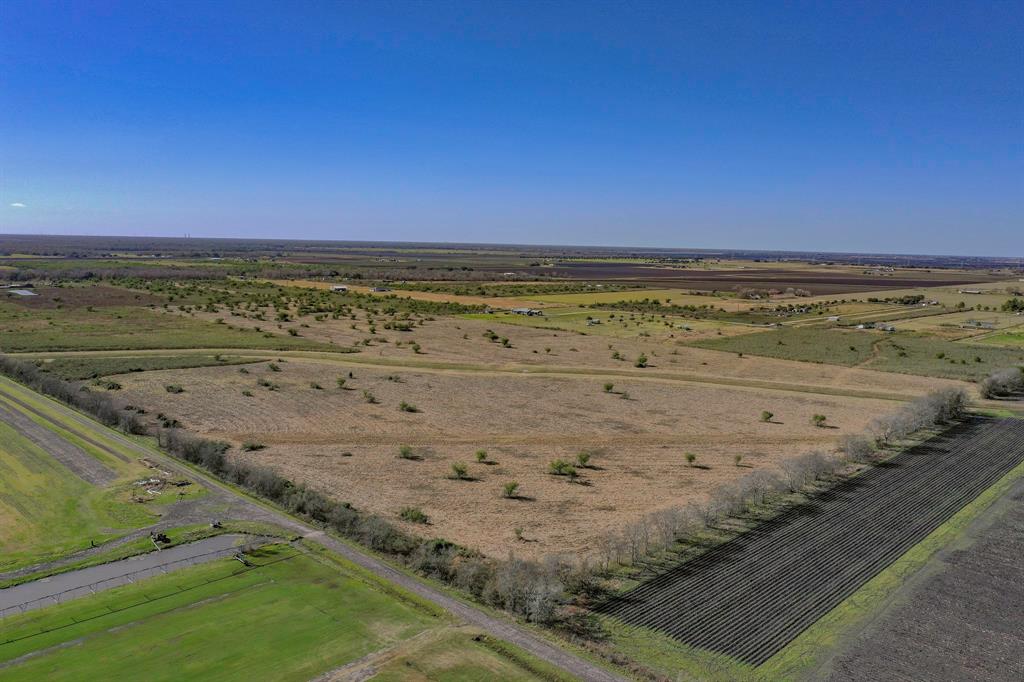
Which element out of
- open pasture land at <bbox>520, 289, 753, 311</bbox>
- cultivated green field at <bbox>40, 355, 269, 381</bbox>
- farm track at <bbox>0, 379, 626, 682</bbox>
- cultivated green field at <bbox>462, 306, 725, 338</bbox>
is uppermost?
open pasture land at <bbox>520, 289, 753, 311</bbox>

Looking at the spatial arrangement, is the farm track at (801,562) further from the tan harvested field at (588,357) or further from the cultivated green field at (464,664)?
the tan harvested field at (588,357)

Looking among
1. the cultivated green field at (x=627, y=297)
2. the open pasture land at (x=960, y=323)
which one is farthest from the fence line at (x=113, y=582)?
the cultivated green field at (x=627, y=297)

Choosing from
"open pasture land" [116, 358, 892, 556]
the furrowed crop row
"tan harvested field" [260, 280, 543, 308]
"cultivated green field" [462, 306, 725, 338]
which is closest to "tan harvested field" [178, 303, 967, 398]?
"cultivated green field" [462, 306, 725, 338]

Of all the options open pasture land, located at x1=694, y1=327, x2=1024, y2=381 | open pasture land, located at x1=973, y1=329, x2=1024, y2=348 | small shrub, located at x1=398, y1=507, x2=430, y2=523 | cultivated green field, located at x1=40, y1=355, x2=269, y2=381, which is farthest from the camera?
open pasture land, located at x1=973, y1=329, x2=1024, y2=348

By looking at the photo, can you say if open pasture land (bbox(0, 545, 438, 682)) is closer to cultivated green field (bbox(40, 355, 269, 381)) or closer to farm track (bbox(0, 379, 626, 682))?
farm track (bbox(0, 379, 626, 682))

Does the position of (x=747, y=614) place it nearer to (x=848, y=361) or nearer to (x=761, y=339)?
(x=848, y=361)

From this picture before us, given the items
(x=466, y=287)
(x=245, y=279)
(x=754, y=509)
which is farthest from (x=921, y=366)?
(x=245, y=279)

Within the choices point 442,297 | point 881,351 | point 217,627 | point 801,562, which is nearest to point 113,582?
point 217,627
